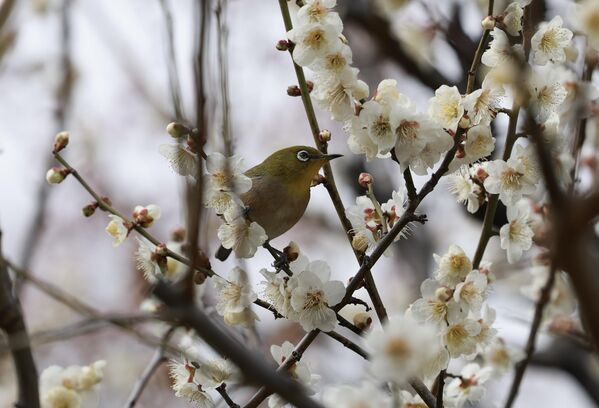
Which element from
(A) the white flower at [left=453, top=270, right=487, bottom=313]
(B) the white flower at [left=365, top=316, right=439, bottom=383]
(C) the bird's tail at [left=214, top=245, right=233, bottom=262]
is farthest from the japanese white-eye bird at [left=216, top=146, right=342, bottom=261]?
(B) the white flower at [left=365, top=316, right=439, bottom=383]

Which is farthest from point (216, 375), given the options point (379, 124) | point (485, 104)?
point (485, 104)

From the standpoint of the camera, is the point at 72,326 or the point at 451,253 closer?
the point at 72,326

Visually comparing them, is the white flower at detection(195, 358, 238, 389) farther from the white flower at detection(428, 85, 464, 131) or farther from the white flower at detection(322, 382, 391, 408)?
the white flower at detection(428, 85, 464, 131)

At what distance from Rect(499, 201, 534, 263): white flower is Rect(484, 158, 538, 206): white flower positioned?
156mm

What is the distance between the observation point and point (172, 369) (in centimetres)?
228

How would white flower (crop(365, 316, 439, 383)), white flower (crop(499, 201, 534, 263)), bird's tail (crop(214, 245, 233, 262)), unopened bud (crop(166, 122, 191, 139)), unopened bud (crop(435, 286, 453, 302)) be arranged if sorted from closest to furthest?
white flower (crop(365, 316, 439, 383)) < unopened bud (crop(166, 122, 191, 139)) < unopened bud (crop(435, 286, 453, 302)) < white flower (crop(499, 201, 534, 263)) < bird's tail (crop(214, 245, 233, 262))

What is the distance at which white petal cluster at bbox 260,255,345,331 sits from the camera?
2.07 meters

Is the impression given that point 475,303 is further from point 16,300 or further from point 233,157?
point 16,300

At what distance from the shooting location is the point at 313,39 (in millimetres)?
2123

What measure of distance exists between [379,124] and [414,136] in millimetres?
105

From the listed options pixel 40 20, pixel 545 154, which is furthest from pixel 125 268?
pixel 545 154

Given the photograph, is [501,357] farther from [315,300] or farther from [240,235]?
[240,235]

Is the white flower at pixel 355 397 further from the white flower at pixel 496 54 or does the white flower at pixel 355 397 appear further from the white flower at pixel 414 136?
the white flower at pixel 496 54

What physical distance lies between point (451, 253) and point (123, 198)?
6330 mm
